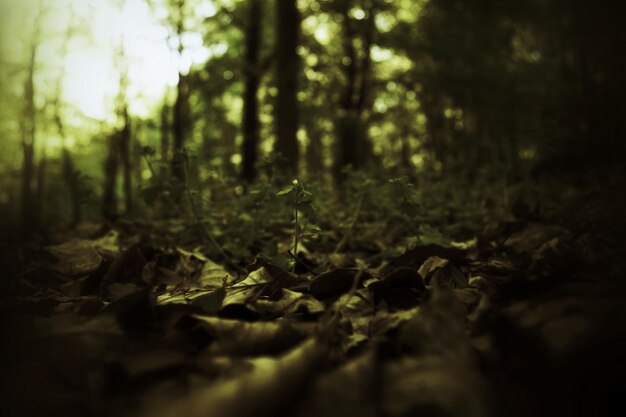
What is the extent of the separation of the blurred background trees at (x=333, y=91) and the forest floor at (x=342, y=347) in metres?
0.97

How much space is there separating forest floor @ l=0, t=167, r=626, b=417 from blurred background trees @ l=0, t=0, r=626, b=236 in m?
0.97

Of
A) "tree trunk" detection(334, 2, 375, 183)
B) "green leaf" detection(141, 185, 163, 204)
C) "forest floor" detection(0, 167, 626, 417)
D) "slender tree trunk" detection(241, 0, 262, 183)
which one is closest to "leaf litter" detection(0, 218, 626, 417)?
"forest floor" detection(0, 167, 626, 417)

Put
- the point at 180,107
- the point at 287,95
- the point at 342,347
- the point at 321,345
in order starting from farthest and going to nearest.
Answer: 1. the point at 180,107
2. the point at 287,95
3. the point at 342,347
4. the point at 321,345

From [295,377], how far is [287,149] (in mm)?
4852

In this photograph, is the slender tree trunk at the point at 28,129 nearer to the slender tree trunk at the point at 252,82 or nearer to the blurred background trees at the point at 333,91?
the blurred background trees at the point at 333,91

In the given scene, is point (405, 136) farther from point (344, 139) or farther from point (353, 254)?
point (353, 254)

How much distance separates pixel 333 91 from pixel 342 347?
1365cm

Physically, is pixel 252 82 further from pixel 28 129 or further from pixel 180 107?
pixel 28 129

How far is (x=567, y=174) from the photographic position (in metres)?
3.60

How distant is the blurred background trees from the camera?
3490 millimetres

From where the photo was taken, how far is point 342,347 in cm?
113

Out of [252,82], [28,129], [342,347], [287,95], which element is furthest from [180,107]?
[28,129]

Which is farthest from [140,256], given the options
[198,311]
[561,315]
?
[561,315]

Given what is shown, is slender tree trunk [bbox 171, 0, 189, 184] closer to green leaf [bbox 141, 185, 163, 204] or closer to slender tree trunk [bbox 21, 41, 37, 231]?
green leaf [bbox 141, 185, 163, 204]
